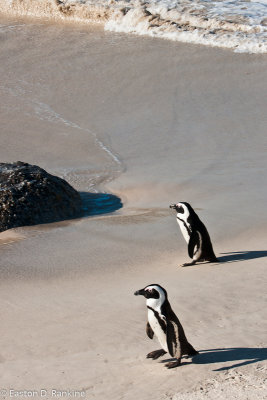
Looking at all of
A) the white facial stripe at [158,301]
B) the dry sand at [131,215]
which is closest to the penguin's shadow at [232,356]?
the dry sand at [131,215]

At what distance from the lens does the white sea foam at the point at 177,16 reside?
47.1 ft

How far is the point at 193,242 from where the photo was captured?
6133 mm

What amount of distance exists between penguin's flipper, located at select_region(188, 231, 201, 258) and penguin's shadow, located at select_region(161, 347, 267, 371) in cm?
183

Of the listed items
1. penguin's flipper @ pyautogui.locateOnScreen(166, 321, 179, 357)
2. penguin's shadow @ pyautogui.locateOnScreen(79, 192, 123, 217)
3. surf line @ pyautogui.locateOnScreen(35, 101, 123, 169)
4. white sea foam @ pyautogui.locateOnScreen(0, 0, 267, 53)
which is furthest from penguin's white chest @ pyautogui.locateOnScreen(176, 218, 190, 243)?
white sea foam @ pyautogui.locateOnScreen(0, 0, 267, 53)

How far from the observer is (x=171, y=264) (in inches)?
245

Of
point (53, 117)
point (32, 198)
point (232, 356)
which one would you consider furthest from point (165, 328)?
point (53, 117)

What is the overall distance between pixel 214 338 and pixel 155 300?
0.51 metres

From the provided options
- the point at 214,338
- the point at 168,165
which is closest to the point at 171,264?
the point at 214,338

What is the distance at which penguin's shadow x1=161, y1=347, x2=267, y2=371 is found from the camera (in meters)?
4.16

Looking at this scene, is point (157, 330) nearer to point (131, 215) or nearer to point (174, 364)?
point (174, 364)

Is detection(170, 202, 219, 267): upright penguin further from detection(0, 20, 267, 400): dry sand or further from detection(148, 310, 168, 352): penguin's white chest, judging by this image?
detection(148, 310, 168, 352): penguin's white chest

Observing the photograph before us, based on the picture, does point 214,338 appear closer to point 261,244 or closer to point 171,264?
point 171,264

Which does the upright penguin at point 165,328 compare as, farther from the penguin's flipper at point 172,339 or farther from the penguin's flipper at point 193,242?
the penguin's flipper at point 193,242

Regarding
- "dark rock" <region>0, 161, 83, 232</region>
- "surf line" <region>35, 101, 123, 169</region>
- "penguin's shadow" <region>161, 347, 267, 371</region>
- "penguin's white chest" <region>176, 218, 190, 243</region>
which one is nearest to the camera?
"penguin's shadow" <region>161, 347, 267, 371</region>
